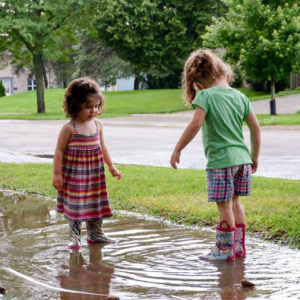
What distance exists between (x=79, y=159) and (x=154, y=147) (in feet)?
32.1

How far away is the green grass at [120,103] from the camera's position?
34.2 metres

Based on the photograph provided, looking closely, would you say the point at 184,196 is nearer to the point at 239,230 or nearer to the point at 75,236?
the point at 75,236

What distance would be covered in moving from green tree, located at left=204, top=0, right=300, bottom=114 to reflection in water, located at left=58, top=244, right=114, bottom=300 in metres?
20.3

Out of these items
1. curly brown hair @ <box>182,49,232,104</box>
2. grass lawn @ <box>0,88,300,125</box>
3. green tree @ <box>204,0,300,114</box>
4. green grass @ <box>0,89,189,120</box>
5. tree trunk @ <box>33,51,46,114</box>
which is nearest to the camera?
curly brown hair @ <box>182,49,232,104</box>

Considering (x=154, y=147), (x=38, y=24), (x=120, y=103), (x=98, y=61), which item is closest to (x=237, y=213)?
(x=154, y=147)

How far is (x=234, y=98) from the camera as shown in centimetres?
489

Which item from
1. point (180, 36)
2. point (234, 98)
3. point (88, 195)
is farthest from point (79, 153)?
point (180, 36)

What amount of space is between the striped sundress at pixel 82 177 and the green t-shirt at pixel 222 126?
104cm

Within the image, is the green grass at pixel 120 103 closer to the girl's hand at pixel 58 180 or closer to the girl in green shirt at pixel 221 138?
the girl's hand at pixel 58 180

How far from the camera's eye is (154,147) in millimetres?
15203

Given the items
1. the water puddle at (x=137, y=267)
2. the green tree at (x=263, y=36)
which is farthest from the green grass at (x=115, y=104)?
the water puddle at (x=137, y=267)

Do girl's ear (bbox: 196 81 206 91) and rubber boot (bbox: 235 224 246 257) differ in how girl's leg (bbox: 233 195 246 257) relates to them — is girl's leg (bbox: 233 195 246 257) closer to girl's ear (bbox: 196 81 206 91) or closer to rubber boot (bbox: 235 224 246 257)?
rubber boot (bbox: 235 224 246 257)

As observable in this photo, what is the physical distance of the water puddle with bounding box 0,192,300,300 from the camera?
4.06 m

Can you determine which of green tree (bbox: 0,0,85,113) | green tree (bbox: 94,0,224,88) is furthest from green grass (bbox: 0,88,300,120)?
green tree (bbox: 0,0,85,113)
